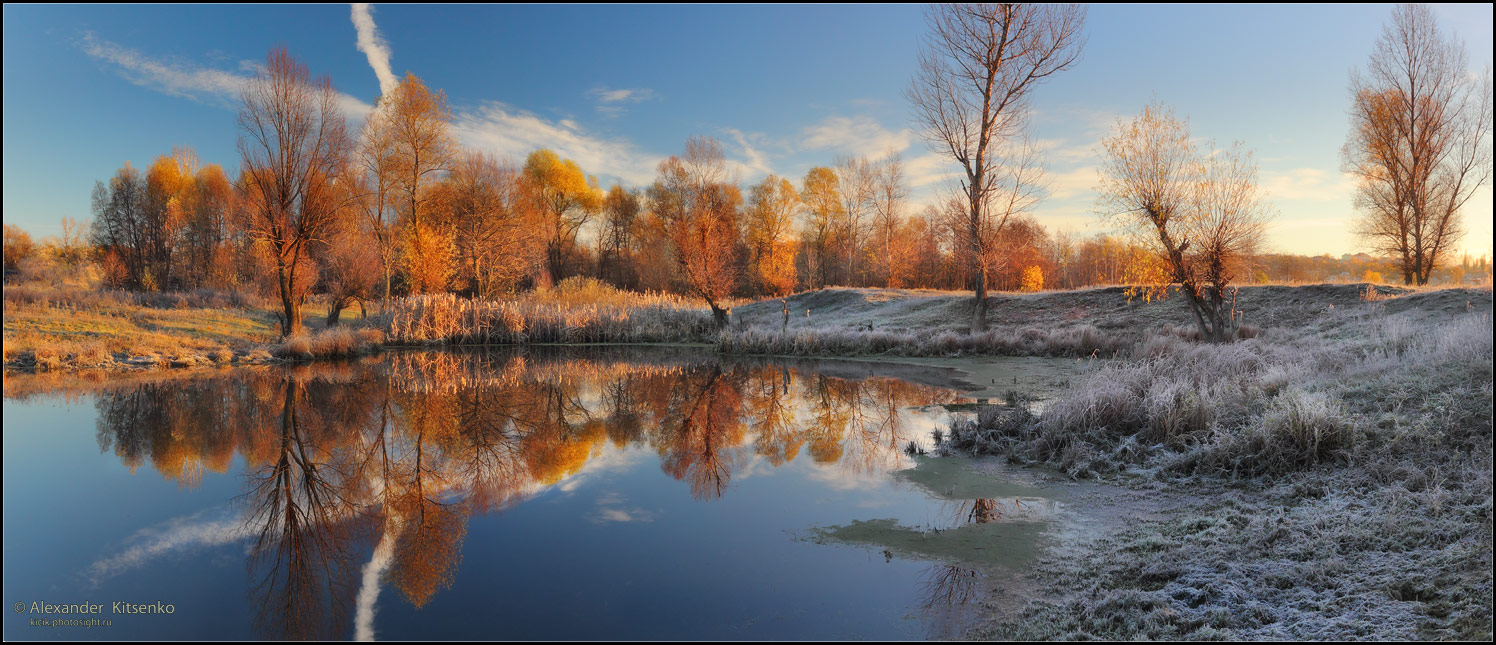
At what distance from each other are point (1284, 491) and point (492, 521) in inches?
209

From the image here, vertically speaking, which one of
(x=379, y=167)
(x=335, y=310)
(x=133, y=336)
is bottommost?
(x=133, y=336)

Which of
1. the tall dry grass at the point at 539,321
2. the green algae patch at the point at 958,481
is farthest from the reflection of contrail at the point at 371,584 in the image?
the tall dry grass at the point at 539,321

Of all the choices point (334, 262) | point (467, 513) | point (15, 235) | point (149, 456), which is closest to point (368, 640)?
point (467, 513)

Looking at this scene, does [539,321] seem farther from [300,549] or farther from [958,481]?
[958,481]

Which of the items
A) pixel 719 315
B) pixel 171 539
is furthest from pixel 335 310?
pixel 171 539

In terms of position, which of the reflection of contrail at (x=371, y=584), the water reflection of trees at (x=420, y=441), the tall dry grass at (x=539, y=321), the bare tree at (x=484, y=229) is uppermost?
→ the bare tree at (x=484, y=229)

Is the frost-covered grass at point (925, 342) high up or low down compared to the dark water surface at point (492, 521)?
up

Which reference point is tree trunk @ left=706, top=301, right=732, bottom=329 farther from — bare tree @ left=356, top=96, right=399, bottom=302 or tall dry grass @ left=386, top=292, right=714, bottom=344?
bare tree @ left=356, top=96, right=399, bottom=302

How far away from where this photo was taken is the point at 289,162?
15.0m

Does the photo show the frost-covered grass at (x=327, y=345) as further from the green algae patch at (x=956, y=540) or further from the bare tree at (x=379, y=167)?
the green algae patch at (x=956, y=540)

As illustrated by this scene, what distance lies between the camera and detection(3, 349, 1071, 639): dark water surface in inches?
117

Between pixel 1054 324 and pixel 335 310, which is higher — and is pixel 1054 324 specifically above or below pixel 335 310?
below

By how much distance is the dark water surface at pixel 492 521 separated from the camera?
2963 millimetres

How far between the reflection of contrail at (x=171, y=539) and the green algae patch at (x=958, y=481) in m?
4.83
